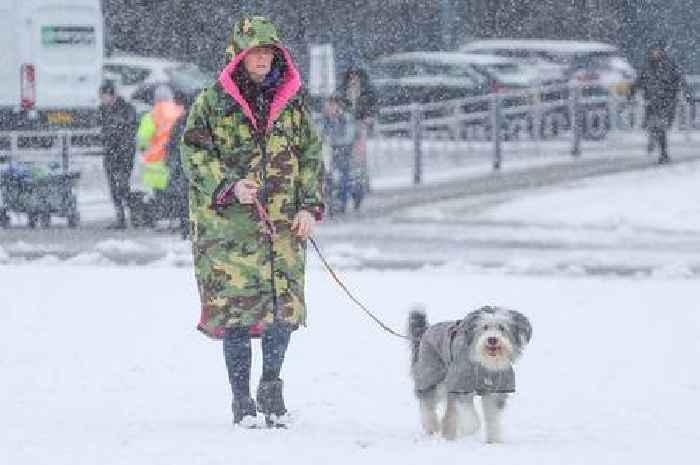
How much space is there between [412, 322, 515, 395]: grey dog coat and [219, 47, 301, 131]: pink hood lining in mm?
1059

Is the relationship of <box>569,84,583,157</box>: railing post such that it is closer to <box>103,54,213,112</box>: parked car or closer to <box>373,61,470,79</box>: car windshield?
<box>103,54,213,112</box>: parked car

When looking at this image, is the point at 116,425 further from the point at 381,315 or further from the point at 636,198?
the point at 636,198

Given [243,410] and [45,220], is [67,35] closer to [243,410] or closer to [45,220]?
[45,220]

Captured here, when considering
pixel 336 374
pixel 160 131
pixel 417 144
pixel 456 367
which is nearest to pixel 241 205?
pixel 456 367

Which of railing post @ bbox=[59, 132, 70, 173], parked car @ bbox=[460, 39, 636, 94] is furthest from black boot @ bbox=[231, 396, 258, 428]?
parked car @ bbox=[460, 39, 636, 94]

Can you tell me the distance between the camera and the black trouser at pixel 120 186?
20.5m

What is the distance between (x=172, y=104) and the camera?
19.9 m

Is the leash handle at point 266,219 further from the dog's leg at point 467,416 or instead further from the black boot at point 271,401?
the dog's leg at point 467,416

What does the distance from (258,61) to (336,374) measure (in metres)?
2.80

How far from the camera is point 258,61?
7.76 metres

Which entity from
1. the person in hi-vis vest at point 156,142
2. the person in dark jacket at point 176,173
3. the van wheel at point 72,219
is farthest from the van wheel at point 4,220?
the person in dark jacket at point 176,173

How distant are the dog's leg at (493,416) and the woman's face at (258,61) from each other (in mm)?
1510

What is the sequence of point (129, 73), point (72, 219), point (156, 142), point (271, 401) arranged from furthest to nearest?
point (129, 73), point (72, 219), point (156, 142), point (271, 401)

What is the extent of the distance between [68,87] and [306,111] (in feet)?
74.6
